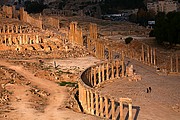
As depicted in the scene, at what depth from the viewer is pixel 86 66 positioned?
4100cm

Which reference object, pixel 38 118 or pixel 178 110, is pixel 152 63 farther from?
pixel 38 118

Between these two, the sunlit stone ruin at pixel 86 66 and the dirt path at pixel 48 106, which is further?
the sunlit stone ruin at pixel 86 66

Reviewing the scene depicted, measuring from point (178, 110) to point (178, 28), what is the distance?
92.9ft

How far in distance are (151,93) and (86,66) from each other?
10.8 metres

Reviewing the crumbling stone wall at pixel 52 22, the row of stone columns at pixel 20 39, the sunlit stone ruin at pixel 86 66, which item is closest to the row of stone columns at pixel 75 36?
the sunlit stone ruin at pixel 86 66

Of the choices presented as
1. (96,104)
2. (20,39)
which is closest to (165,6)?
(20,39)

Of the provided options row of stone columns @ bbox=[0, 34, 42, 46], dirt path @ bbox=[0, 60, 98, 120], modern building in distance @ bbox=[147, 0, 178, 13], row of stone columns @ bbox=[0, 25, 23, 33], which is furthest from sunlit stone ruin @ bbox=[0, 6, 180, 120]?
modern building in distance @ bbox=[147, 0, 178, 13]

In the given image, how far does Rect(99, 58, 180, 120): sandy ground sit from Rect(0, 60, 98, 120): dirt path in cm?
341

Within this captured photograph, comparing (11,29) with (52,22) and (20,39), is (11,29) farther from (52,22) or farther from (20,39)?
(52,22)

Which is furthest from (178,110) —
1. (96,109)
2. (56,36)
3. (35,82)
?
(56,36)

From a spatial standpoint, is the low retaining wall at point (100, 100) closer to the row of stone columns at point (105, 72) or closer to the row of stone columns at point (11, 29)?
the row of stone columns at point (105, 72)

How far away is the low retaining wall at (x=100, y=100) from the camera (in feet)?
78.2

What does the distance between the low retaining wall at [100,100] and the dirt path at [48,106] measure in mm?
1130

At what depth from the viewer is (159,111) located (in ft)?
87.6
